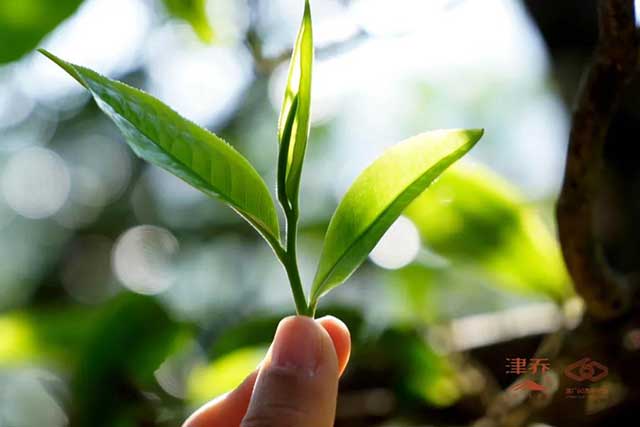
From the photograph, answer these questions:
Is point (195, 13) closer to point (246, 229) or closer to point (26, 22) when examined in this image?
point (26, 22)

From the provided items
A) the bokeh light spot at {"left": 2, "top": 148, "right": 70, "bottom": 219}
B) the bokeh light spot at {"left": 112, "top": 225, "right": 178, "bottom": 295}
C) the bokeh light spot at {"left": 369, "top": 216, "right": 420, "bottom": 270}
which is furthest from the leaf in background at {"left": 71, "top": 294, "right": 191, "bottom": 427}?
the bokeh light spot at {"left": 2, "top": 148, "right": 70, "bottom": 219}

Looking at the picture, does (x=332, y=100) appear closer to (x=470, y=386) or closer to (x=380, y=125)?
(x=380, y=125)

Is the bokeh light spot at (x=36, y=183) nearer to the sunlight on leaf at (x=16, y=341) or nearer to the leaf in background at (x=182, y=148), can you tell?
the sunlight on leaf at (x=16, y=341)

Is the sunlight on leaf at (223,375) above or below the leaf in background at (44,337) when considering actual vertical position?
below

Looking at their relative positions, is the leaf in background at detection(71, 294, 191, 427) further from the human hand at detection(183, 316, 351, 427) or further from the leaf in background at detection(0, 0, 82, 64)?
the human hand at detection(183, 316, 351, 427)

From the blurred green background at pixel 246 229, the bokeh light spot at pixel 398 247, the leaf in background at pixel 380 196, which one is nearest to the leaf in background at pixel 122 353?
the blurred green background at pixel 246 229

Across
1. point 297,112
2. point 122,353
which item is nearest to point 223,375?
point 122,353

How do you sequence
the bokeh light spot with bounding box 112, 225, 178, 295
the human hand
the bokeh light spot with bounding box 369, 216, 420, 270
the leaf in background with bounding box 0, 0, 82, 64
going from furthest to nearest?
the bokeh light spot with bounding box 112, 225, 178, 295
the bokeh light spot with bounding box 369, 216, 420, 270
the leaf in background with bounding box 0, 0, 82, 64
the human hand
